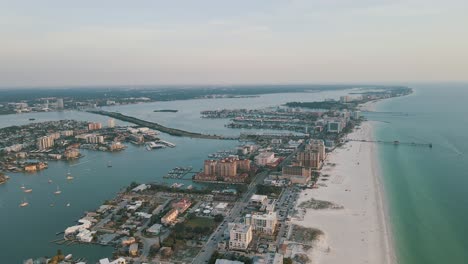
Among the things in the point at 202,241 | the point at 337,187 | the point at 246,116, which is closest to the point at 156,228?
the point at 202,241

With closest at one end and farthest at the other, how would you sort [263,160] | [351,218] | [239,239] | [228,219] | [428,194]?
[239,239] → [351,218] → [228,219] → [428,194] → [263,160]

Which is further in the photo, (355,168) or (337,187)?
(355,168)

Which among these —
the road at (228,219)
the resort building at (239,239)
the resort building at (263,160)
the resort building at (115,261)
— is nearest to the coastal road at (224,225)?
the road at (228,219)

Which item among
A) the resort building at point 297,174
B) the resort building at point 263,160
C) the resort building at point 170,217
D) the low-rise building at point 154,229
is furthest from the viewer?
the resort building at point 263,160

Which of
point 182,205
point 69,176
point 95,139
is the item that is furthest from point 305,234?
point 95,139

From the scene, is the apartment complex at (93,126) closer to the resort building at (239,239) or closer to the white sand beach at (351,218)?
the white sand beach at (351,218)

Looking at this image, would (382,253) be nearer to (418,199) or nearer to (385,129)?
(418,199)

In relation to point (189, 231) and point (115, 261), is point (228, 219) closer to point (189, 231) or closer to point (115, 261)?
point (189, 231)
